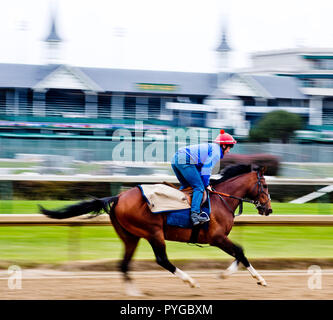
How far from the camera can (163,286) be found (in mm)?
5633

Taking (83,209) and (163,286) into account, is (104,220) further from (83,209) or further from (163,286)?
(163,286)

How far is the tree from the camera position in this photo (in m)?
31.8

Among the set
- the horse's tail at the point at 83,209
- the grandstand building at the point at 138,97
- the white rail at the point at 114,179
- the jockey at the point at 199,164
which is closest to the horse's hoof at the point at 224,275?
the jockey at the point at 199,164

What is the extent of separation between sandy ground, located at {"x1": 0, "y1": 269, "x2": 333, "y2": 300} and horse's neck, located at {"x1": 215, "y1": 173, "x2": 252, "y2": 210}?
29.6 inches

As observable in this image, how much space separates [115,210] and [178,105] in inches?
1193

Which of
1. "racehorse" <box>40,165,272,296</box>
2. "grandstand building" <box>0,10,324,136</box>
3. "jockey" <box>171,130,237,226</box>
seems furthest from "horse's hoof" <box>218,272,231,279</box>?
"grandstand building" <box>0,10,324,136</box>

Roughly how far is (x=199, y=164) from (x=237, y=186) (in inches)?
18.8

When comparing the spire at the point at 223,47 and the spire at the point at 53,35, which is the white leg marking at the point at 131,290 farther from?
the spire at the point at 223,47

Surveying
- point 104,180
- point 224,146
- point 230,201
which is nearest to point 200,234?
point 230,201

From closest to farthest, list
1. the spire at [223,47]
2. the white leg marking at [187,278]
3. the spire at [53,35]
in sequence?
the white leg marking at [187,278], the spire at [53,35], the spire at [223,47]

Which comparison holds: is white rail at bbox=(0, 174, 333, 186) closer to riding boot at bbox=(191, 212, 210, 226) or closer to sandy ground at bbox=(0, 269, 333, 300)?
sandy ground at bbox=(0, 269, 333, 300)

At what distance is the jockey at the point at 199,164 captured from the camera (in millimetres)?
A: 5414

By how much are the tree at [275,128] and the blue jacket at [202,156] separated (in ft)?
86.9
